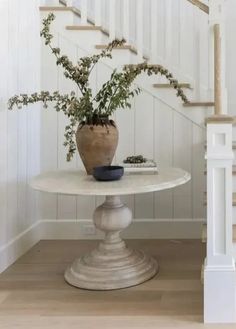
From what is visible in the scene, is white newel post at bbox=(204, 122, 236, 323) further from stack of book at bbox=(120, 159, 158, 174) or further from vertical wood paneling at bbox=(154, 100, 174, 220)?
vertical wood paneling at bbox=(154, 100, 174, 220)

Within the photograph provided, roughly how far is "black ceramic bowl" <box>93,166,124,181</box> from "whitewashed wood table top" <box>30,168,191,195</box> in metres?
0.03

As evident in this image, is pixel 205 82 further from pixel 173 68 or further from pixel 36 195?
pixel 36 195

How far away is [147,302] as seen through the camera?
6.57 ft

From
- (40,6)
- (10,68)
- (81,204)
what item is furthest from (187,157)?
(40,6)

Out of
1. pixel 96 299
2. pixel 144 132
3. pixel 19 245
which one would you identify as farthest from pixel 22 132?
pixel 96 299

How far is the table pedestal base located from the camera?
2205 millimetres

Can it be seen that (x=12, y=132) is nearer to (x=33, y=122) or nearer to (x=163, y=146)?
(x=33, y=122)

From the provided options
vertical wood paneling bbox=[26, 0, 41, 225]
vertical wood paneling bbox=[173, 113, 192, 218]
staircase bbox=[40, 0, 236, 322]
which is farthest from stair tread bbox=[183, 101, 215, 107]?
vertical wood paneling bbox=[26, 0, 41, 225]

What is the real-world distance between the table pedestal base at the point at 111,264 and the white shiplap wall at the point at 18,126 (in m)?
0.60

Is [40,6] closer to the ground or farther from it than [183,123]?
farther from it

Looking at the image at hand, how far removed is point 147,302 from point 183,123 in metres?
1.58

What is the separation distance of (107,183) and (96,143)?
1.02ft

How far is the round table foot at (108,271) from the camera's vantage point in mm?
2193

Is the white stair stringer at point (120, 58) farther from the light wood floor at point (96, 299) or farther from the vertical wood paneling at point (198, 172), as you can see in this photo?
the light wood floor at point (96, 299)
